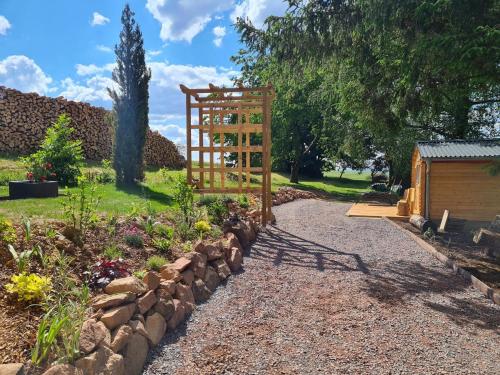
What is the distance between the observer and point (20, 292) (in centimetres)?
299

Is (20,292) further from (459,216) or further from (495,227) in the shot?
(459,216)

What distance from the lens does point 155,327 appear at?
11.6 feet

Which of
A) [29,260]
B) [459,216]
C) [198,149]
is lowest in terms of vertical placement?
[459,216]

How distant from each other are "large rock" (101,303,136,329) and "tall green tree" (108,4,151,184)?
9.14 meters

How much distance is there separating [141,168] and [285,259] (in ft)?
23.6

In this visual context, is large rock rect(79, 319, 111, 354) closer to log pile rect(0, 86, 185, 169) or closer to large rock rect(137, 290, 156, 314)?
large rock rect(137, 290, 156, 314)

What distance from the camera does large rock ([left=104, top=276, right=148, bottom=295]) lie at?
3510 millimetres

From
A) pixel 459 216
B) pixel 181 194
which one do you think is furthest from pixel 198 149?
pixel 459 216

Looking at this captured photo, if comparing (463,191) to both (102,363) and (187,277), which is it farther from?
(102,363)

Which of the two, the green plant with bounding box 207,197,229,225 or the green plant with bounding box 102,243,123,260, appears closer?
the green plant with bounding box 102,243,123,260

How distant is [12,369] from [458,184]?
517 inches

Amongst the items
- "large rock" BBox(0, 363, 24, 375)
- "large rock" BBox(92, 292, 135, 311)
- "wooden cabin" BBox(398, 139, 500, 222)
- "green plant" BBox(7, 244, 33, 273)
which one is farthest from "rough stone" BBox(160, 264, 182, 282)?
"wooden cabin" BBox(398, 139, 500, 222)

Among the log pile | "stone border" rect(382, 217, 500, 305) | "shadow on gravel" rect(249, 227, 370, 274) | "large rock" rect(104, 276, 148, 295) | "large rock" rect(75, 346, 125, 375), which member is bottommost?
"stone border" rect(382, 217, 500, 305)

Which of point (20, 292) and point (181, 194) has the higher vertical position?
point (181, 194)
